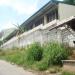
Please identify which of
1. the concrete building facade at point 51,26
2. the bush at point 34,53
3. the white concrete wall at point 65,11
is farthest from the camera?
the white concrete wall at point 65,11

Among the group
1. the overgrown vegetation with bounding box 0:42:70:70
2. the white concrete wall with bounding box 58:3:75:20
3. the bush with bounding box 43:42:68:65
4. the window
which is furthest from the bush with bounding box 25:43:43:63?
the window

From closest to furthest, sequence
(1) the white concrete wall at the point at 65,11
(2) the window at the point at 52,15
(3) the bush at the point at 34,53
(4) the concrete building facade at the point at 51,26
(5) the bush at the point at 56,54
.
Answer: (5) the bush at the point at 56,54 < (3) the bush at the point at 34,53 < (4) the concrete building facade at the point at 51,26 < (1) the white concrete wall at the point at 65,11 < (2) the window at the point at 52,15

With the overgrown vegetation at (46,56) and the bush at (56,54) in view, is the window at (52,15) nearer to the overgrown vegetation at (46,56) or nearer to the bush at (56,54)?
the overgrown vegetation at (46,56)

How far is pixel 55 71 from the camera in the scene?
14.8 metres

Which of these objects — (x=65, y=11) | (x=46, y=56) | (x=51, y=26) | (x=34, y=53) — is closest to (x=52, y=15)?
(x=65, y=11)

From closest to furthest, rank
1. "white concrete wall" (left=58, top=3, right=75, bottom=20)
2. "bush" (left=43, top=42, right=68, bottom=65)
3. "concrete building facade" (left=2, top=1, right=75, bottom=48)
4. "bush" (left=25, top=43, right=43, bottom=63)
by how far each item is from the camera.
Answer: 1. "bush" (left=43, top=42, right=68, bottom=65)
2. "bush" (left=25, top=43, right=43, bottom=63)
3. "concrete building facade" (left=2, top=1, right=75, bottom=48)
4. "white concrete wall" (left=58, top=3, right=75, bottom=20)

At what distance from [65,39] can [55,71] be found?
5.87 meters

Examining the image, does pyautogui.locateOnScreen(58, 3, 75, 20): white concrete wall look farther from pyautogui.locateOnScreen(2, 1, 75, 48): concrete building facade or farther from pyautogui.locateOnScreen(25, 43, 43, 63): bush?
pyautogui.locateOnScreen(25, 43, 43, 63): bush

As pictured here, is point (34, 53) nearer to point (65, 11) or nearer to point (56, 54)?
point (56, 54)

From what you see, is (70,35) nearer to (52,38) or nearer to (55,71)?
(52,38)

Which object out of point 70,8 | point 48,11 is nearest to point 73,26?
point 70,8

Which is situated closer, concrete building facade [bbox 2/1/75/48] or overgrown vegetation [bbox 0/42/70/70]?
overgrown vegetation [bbox 0/42/70/70]

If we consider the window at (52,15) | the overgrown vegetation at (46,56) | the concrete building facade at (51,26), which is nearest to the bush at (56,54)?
the overgrown vegetation at (46,56)

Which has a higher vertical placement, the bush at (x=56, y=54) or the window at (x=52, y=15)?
the window at (x=52, y=15)
